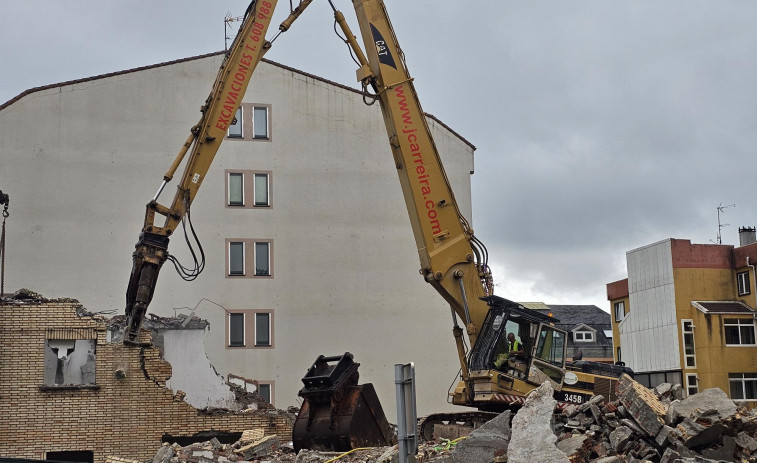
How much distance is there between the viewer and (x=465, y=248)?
17766mm

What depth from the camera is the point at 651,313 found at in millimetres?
44781

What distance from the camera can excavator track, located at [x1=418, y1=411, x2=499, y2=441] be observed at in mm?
17000

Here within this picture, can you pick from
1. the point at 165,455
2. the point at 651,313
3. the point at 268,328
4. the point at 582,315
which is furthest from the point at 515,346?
the point at 582,315

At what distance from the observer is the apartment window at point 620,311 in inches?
1939

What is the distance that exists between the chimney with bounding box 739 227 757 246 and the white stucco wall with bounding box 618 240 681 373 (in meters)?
5.19

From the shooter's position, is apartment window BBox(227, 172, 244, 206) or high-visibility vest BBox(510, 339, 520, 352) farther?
apartment window BBox(227, 172, 244, 206)

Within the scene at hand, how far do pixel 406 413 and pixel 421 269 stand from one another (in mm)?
10326

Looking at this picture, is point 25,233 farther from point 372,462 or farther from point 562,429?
point 562,429

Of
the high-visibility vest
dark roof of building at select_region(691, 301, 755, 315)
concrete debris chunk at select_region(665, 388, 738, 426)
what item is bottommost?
concrete debris chunk at select_region(665, 388, 738, 426)

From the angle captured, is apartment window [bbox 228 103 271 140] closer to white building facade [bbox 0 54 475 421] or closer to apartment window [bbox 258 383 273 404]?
white building facade [bbox 0 54 475 421]

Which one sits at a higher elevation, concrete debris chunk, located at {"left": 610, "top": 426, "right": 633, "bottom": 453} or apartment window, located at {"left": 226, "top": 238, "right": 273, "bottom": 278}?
apartment window, located at {"left": 226, "top": 238, "right": 273, "bottom": 278}

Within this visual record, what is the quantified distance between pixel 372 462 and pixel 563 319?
57388 millimetres

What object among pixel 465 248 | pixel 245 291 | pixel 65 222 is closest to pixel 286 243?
pixel 245 291

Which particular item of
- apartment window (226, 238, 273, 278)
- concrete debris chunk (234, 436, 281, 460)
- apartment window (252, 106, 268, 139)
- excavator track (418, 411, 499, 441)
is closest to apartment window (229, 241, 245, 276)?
apartment window (226, 238, 273, 278)
